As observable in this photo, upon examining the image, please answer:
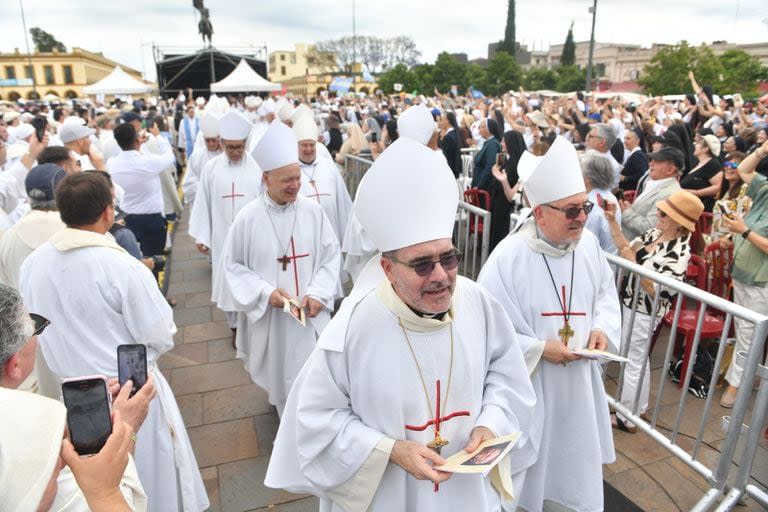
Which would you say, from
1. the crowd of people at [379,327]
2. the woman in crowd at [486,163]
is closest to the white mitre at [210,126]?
the crowd of people at [379,327]

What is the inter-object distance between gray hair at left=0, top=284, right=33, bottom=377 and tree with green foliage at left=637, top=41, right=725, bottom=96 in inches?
1773

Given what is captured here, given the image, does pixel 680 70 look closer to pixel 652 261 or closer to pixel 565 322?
pixel 652 261

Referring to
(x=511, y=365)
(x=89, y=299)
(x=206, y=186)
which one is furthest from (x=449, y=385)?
(x=206, y=186)

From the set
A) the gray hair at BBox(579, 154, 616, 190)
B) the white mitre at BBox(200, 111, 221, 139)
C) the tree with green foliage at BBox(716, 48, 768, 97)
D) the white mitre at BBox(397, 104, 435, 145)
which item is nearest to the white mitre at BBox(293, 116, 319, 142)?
the white mitre at BBox(397, 104, 435, 145)

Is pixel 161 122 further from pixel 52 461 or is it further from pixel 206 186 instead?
pixel 52 461

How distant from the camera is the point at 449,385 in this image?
2029 millimetres

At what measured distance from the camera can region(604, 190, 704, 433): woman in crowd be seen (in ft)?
12.3

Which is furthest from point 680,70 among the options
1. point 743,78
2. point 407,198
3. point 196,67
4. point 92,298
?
point 92,298

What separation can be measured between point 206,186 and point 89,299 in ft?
10.9

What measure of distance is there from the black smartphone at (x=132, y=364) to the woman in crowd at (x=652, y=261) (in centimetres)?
294

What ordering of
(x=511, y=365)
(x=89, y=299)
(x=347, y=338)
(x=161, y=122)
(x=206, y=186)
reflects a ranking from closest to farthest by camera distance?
(x=347, y=338) → (x=511, y=365) → (x=89, y=299) → (x=206, y=186) → (x=161, y=122)

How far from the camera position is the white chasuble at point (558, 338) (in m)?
2.81

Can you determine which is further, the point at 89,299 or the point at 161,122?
the point at 161,122

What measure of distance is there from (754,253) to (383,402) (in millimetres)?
3496
